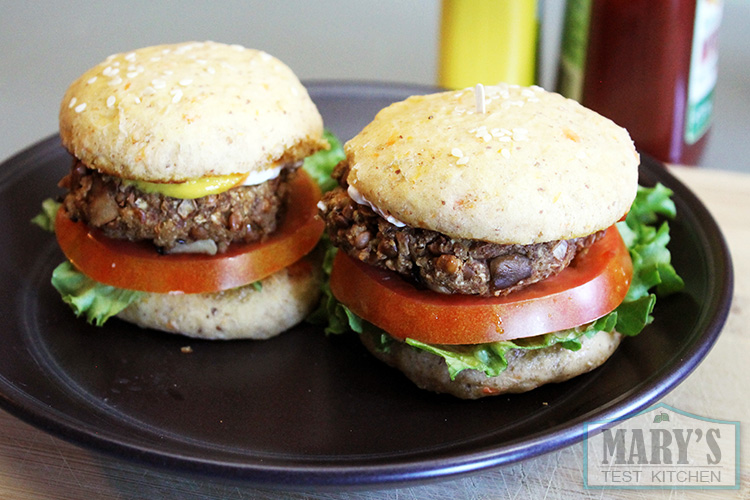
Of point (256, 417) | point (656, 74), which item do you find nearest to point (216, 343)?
point (256, 417)

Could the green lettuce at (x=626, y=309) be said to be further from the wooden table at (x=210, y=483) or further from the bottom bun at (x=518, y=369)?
the wooden table at (x=210, y=483)

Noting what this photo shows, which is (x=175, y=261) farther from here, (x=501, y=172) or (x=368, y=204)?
(x=501, y=172)

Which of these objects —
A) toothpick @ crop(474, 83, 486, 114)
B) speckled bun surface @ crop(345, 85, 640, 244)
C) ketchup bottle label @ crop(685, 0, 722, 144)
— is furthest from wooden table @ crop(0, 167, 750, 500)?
ketchup bottle label @ crop(685, 0, 722, 144)

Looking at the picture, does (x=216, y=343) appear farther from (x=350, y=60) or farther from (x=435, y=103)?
(x=350, y=60)

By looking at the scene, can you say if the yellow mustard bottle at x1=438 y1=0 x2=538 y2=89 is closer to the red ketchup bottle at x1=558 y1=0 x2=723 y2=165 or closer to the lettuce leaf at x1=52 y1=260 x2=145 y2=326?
the red ketchup bottle at x1=558 y1=0 x2=723 y2=165

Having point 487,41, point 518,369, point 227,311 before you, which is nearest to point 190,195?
point 227,311
